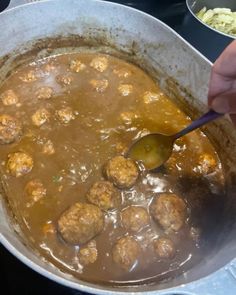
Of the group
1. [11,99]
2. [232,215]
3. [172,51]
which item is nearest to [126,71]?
[172,51]

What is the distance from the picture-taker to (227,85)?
1.22 meters

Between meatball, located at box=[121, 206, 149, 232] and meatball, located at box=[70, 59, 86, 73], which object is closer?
meatball, located at box=[121, 206, 149, 232]

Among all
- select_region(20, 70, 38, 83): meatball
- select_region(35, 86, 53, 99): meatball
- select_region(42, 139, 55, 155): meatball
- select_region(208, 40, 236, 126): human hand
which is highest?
select_region(208, 40, 236, 126): human hand

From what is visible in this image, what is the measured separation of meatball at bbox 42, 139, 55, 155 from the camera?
1521 millimetres

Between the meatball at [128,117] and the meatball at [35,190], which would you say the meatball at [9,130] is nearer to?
the meatball at [35,190]

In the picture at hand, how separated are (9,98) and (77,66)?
377mm

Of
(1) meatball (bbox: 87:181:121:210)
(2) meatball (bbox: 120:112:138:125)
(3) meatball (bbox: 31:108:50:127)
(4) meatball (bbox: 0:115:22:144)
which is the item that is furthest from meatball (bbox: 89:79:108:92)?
(1) meatball (bbox: 87:181:121:210)

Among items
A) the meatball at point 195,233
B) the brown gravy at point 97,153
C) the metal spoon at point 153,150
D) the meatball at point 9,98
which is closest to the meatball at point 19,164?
the brown gravy at point 97,153

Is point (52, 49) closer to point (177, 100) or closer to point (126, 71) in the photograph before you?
point (126, 71)

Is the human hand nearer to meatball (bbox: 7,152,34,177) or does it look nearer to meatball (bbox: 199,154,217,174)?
meatball (bbox: 199,154,217,174)

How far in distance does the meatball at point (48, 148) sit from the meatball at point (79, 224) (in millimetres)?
289

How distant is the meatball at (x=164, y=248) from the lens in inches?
51.9

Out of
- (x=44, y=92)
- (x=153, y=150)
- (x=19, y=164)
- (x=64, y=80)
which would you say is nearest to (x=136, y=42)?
(x=64, y=80)

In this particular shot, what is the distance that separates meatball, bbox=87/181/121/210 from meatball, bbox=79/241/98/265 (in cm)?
15
